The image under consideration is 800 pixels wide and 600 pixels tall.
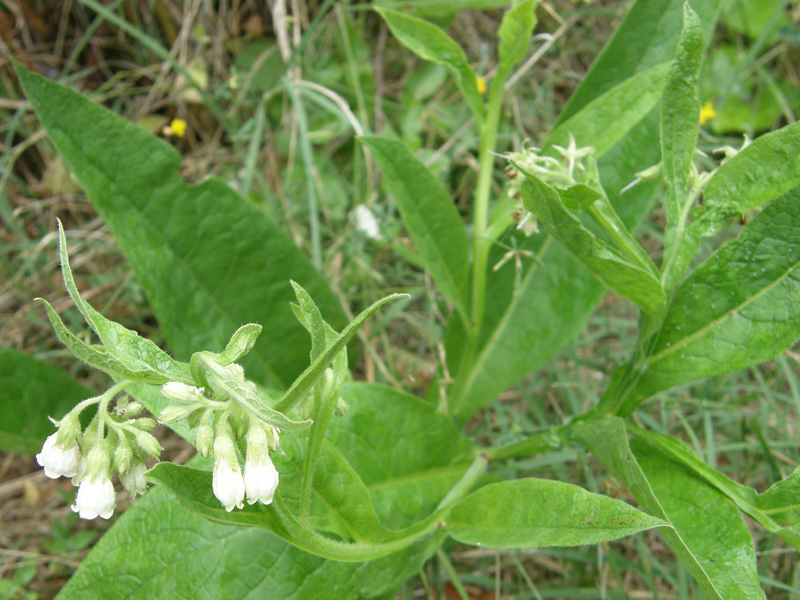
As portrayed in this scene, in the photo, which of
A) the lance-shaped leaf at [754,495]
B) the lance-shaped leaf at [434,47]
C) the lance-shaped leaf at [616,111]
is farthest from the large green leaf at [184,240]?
the lance-shaped leaf at [754,495]

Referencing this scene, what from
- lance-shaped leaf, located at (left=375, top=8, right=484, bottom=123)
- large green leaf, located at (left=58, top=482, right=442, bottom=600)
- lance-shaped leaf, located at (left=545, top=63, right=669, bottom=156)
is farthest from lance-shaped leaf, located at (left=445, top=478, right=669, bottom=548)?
lance-shaped leaf, located at (left=375, top=8, right=484, bottom=123)

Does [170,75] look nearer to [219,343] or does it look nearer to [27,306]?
[27,306]

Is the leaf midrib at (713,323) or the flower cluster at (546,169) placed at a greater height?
the flower cluster at (546,169)

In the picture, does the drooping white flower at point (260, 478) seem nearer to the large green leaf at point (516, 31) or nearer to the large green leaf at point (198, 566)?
the large green leaf at point (198, 566)

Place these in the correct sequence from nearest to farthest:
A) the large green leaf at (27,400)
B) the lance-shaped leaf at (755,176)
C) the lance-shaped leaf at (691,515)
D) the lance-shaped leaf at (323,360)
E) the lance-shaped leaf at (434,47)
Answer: the lance-shaped leaf at (323,360), the lance-shaped leaf at (691,515), the lance-shaped leaf at (755,176), the lance-shaped leaf at (434,47), the large green leaf at (27,400)

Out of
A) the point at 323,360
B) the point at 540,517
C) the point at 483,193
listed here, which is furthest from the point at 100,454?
the point at 483,193

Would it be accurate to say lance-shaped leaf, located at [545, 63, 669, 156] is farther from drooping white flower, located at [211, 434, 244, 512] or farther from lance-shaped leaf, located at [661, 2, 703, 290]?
drooping white flower, located at [211, 434, 244, 512]

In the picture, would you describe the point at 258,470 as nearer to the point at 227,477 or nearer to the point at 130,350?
the point at 227,477

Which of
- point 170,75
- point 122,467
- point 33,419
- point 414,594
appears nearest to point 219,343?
point 33,419

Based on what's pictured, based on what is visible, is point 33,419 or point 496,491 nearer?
point 496,491
